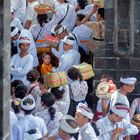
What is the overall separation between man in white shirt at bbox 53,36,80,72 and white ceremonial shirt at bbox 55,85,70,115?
104cm

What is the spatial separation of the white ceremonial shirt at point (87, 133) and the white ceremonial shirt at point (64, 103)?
106 cm

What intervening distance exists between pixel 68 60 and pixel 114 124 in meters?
2.30

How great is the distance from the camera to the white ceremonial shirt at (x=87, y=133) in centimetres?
1023

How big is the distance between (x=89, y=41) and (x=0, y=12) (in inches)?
220

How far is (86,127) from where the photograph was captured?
10320 millimetres

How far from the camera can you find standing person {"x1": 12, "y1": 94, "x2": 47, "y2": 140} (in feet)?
33.0

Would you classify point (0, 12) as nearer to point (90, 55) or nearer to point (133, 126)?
point (133, 126)

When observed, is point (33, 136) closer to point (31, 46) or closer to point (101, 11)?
point (31, 46)

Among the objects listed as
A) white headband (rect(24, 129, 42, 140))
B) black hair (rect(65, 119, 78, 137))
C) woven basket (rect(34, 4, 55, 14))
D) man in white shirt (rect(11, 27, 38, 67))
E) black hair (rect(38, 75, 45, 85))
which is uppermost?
woven basket (rect(34, 4, 55, 14))

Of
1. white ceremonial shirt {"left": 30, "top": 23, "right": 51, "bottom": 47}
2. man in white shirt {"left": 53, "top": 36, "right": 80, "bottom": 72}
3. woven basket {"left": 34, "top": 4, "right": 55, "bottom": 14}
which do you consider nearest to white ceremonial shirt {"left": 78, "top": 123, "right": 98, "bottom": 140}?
man in white shirt {"left": 53, "top": 36, "right": 80, "bottom": 72}

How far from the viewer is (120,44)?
12.6m

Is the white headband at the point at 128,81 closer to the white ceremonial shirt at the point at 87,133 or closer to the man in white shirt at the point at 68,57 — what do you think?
the man in white shirt at the point at 68,57

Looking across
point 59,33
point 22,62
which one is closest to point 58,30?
point 59,33

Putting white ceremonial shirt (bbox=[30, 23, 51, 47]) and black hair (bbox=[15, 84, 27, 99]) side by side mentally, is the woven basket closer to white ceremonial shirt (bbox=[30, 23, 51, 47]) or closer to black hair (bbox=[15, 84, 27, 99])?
white ceremonial shirt (bbox=[30, 23, 51, 47])
